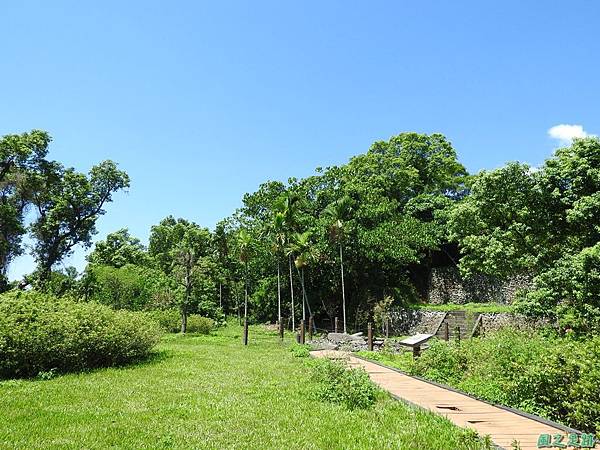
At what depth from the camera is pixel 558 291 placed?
13.3m

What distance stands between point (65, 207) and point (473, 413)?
29753 mm

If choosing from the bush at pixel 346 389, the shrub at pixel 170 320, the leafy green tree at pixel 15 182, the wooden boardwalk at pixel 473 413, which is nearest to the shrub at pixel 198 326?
the shrub at pixel 170 320

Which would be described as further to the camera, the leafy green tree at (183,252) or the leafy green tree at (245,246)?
the leafy green tree at (245,246)

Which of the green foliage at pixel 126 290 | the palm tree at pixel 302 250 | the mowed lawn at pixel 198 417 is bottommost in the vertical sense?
the mowed lawn at pixel 198 417

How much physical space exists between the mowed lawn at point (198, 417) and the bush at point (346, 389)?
210 mm

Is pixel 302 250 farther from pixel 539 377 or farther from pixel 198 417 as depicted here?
pixel 539 377

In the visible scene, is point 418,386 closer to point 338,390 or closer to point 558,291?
point 338,390

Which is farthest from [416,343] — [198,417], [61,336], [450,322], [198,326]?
[198,326]

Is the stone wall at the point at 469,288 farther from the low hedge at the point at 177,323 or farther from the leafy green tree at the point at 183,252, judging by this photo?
the leafy green tree at the point at 183,252

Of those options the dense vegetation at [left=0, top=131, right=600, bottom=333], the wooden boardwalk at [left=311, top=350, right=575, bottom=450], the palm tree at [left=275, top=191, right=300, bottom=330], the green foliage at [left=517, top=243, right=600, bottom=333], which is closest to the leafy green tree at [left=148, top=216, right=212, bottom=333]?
the dense vegetation at [left=0, top=131, right=600, bottom=333]

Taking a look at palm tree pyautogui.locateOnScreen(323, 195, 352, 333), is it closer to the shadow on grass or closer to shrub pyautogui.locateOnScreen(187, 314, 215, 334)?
shrub pyautogui.locateOnScreen(187, 314, 215, 334)

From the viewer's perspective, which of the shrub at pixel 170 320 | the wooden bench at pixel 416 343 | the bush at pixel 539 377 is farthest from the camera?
the shrub at pixel 170 320

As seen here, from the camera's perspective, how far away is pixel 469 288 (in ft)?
99.4

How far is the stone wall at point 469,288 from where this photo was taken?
28000 millimetres
